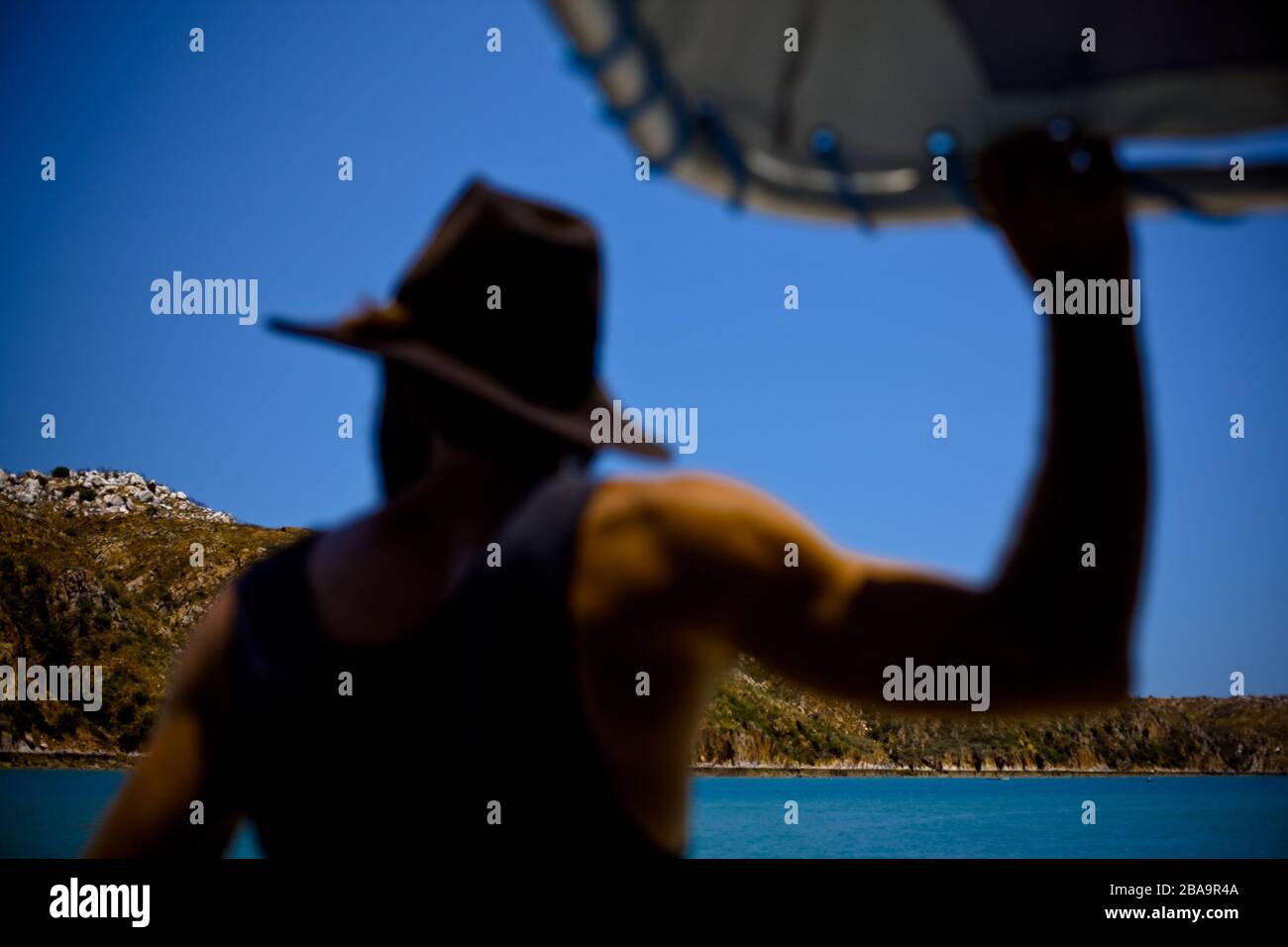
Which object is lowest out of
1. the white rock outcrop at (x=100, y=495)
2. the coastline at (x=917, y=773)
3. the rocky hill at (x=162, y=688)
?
the coastline at (x=917, y=773)

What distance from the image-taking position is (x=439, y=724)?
1211mm

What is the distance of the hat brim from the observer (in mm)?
1265

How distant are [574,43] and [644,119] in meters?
0.10

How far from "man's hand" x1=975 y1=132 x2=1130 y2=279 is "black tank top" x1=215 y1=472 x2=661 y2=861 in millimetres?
529

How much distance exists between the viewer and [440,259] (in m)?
1.40

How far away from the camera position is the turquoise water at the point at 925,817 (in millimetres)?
49969

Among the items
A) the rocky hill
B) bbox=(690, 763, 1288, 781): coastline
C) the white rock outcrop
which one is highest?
the white rock outcrop

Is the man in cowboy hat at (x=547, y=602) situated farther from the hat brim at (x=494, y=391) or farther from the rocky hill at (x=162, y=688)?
the rocky hill at (x=162, y=688)

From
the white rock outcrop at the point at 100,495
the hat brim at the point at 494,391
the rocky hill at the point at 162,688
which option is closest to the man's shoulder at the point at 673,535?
the hat brim at the point at 494,391

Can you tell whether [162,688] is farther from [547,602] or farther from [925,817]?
[547,602]

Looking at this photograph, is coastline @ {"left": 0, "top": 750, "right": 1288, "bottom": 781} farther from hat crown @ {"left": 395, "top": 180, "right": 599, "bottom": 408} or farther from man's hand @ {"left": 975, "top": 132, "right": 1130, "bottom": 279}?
man's hand @ {"left": 975, "top": 132, "right": 1130, "bottom": 279}

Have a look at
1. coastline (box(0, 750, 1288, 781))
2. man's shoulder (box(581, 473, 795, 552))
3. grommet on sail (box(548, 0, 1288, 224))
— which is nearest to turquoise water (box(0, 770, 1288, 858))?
coastline (box(0, 750, 1288, 781))
